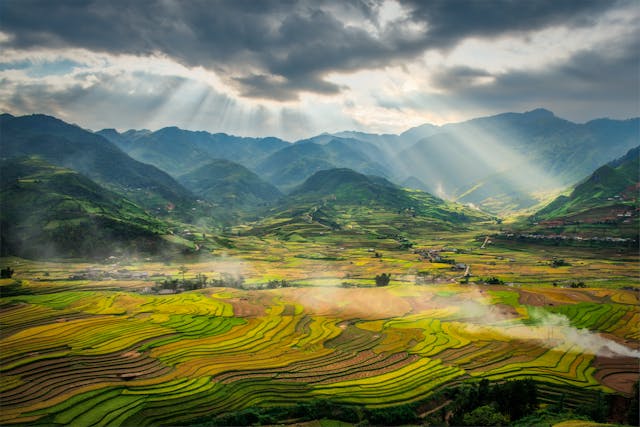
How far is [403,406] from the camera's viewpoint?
49.4 metres

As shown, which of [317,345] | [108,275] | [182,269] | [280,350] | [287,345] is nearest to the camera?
[280,350]

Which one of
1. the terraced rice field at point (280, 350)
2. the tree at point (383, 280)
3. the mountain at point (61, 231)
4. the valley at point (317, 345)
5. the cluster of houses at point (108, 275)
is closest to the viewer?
the valley at point (317, 345)

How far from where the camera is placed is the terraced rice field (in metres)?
50.1

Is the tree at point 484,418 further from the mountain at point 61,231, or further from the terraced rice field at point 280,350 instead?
the mountain at point 61,231

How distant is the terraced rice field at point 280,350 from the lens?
50.1 meters

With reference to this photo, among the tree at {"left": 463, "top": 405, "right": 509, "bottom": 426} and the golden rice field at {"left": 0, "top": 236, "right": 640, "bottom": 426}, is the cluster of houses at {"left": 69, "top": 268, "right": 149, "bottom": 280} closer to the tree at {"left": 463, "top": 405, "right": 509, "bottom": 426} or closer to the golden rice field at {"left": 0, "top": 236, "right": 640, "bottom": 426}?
the golden rice field at {"left": 0, "top": 236, "right": 640, "bottom": 426}

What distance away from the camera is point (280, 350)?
6606cm

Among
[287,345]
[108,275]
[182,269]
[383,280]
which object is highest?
[108,275]

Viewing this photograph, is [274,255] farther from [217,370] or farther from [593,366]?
[593,366]

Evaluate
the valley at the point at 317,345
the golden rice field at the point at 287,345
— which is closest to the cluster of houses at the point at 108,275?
the valley at the point at 317,345

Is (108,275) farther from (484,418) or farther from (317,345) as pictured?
(484,418)

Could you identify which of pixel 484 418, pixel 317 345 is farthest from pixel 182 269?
pixel 484 418

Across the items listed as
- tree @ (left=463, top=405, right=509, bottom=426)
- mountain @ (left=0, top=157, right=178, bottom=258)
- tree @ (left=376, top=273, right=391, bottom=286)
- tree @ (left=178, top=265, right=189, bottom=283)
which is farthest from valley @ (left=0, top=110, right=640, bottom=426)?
mountain @ (left=0, top=157, right=178, bottom=258)

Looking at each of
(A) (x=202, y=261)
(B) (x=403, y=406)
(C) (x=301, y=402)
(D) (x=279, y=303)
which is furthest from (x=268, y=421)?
(A) (x=202, y=261)
